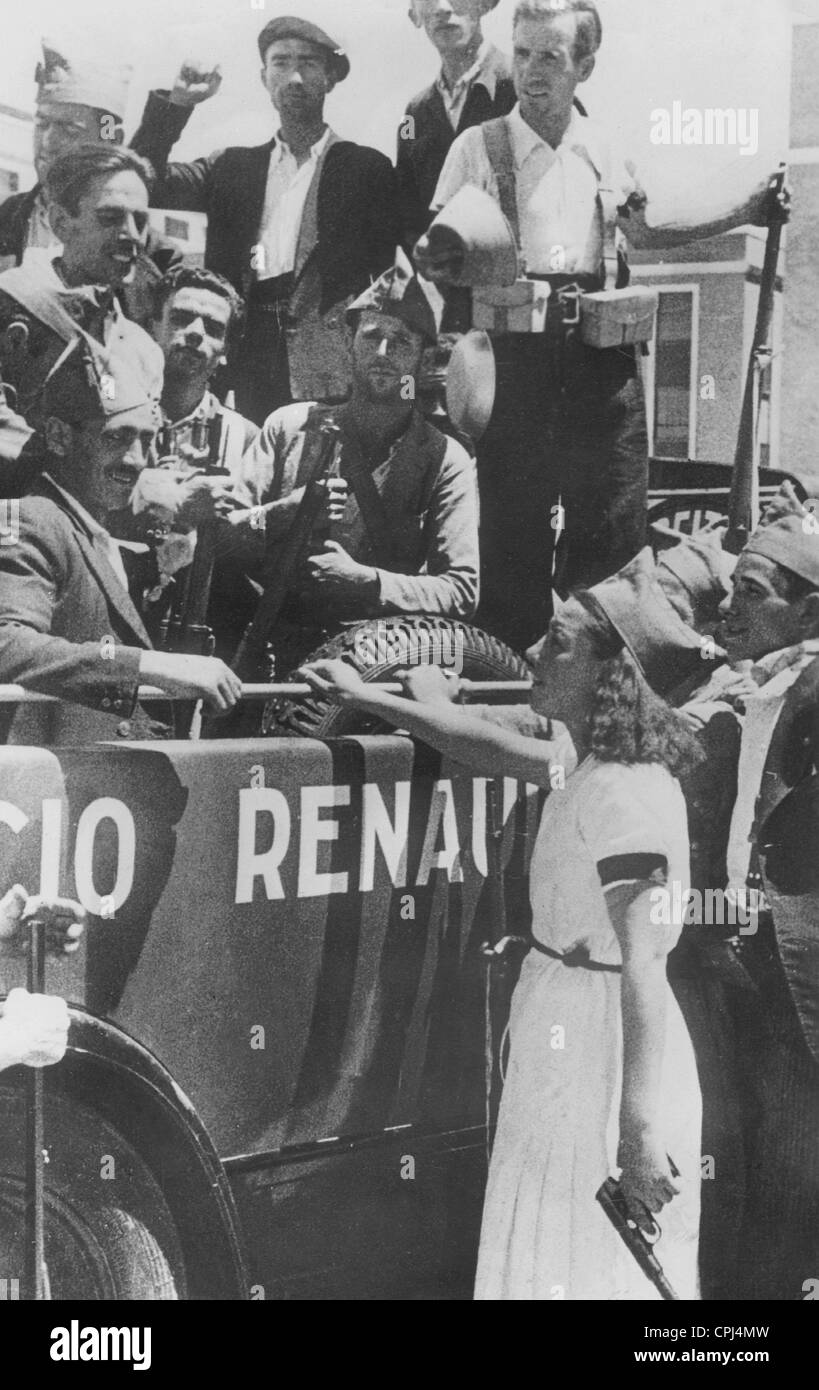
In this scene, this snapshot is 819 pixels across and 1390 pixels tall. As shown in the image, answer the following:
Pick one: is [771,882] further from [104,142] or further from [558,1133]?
[104,142]

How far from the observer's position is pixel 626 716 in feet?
10.2

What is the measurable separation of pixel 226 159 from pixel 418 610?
1.00 meters

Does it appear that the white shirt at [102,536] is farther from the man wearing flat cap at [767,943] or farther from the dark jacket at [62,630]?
the man wearing flat cap at [767,943]

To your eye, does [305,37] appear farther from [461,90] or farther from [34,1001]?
[34,1001]

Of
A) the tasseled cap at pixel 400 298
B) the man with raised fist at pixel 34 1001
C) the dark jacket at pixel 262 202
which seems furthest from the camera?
the tasseled cap at pixel 400 298

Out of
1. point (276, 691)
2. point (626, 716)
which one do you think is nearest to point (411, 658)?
point (276, 691)

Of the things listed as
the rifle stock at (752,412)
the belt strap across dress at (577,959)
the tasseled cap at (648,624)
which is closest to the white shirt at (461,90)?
the rifle stock at (752,412)

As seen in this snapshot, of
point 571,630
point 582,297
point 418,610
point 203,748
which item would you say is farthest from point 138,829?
point 582,297

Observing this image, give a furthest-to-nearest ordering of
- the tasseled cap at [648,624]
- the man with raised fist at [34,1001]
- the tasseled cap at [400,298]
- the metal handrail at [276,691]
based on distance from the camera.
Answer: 1. the tasseled cap at [648,624]
2. the tasseled cap at [400,298]
3. the metal handrail at [276,691]
4. the man with raised fist at [34,1001]

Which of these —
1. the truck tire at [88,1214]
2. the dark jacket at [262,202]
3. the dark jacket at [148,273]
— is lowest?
the truck tire at [88,1214]

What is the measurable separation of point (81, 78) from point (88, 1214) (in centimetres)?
223

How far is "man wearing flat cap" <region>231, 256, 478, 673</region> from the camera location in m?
3.00

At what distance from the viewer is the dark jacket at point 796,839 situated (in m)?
3.20
